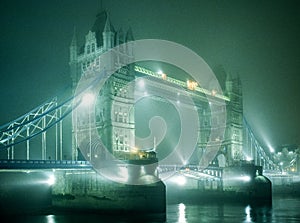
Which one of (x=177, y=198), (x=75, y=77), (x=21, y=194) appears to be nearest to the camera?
(x=21, y=194)

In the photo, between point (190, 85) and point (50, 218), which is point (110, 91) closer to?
point (50, 218)

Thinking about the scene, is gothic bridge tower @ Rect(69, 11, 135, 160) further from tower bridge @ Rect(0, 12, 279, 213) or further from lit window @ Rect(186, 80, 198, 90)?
lit window @ Rect(186, 80, 198, 90)

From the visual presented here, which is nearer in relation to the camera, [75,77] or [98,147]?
[98,147]

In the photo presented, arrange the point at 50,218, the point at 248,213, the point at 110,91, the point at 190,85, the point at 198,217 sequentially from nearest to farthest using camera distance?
the point at 50,218
the point at 198,217
the point at 248,213
the point at 110,91
the point at 190,85

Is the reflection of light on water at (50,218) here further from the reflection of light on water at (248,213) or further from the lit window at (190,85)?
the lit window at (190,85)

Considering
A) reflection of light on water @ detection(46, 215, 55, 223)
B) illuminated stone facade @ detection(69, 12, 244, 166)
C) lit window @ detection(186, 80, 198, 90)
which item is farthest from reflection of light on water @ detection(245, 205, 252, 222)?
lit window @ detection(186, 80, 198, 90)

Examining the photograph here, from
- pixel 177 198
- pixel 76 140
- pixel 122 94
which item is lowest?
pixel 177 198

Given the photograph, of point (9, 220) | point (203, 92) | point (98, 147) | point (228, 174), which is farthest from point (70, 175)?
point (203, 92)

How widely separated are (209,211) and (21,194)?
18.7m

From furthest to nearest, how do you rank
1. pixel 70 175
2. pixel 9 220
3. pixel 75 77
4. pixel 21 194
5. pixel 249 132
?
pixel 249 132
pixel 75 77
pixel 21 194
pixel 70 175
pixel 9 220

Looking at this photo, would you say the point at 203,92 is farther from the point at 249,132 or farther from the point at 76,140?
the point at 76,140

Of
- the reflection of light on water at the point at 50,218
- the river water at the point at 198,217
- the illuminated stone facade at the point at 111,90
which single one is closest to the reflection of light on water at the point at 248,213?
the river water at the point at 198,217

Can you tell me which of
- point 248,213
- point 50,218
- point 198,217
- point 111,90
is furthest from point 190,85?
point 50,218

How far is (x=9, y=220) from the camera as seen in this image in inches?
1426
